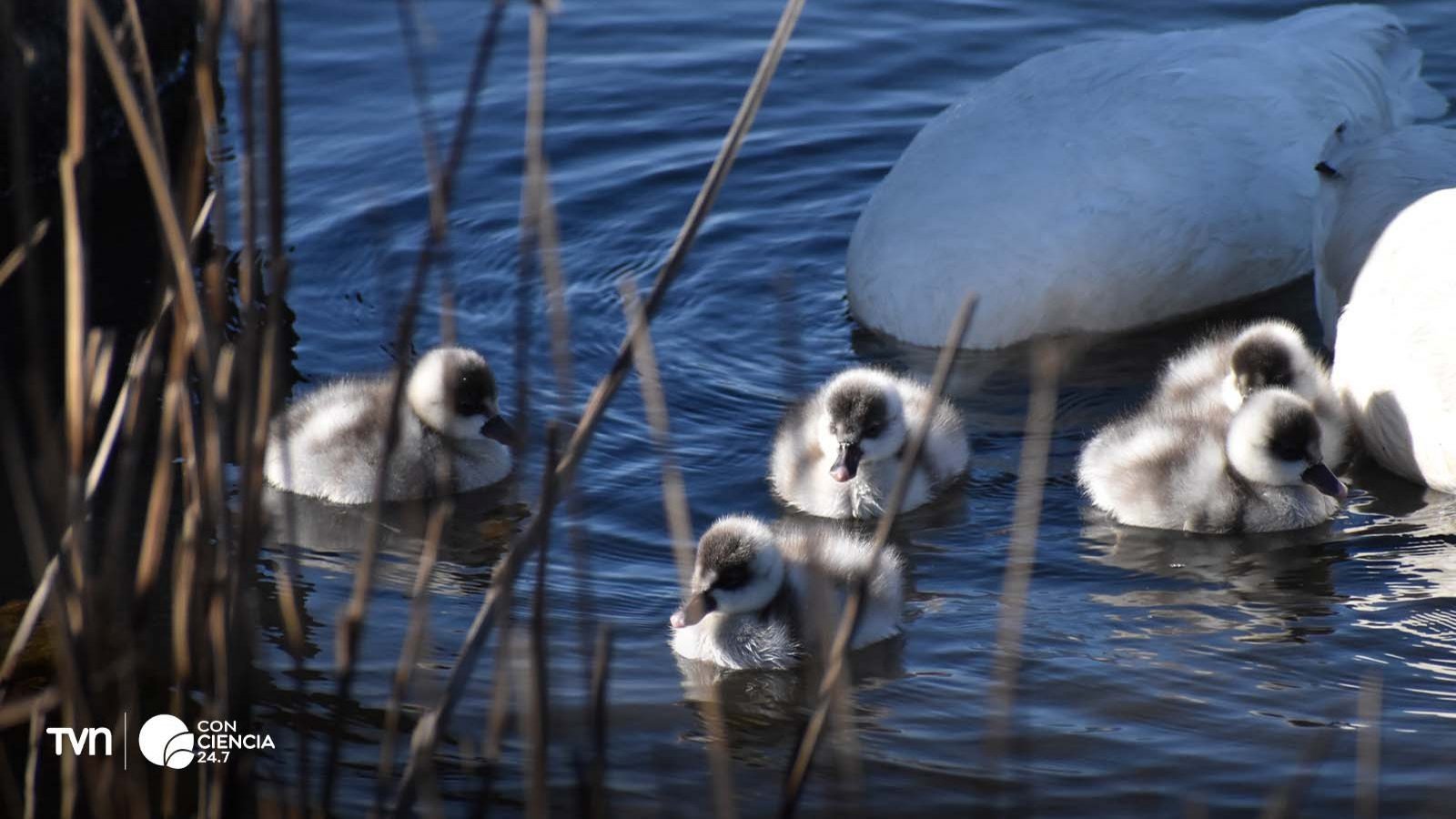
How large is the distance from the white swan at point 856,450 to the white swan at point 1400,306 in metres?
1.04

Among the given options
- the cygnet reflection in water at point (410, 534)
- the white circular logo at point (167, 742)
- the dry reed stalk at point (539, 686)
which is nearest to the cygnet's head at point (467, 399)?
the cygnet reflection in water at point (410, 534)

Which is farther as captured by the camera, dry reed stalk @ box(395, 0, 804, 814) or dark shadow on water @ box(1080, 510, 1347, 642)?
dark shadow on water @ box(1080, 510, 1347, 642)

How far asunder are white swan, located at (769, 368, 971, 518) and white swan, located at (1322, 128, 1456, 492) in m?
1.04

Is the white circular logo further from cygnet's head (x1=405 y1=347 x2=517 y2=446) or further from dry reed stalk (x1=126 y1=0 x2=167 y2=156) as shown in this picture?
cygnet's head (x1=405 y1=347 x2=517 y2=446)

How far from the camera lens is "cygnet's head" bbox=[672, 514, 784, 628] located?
13.0ft

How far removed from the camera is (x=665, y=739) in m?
3.72

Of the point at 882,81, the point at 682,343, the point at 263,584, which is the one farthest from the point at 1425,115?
the point at 263,584

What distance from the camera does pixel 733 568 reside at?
3.97 metres

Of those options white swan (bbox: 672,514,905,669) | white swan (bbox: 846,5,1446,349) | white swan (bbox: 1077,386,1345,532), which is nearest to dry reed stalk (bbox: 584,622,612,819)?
A: white swan (bbox: 672,514,905,669)

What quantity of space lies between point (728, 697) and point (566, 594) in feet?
1.78

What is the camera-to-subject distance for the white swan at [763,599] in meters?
3.96

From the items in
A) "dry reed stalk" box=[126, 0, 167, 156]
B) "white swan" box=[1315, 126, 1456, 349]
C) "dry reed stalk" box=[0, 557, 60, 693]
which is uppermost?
"dry reed stalk" box=[126, 0, 167, 156]

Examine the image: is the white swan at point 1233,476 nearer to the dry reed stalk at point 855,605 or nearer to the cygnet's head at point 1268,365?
the cygnet's head at point 1268,365

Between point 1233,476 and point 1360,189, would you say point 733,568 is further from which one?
point 1360,189
